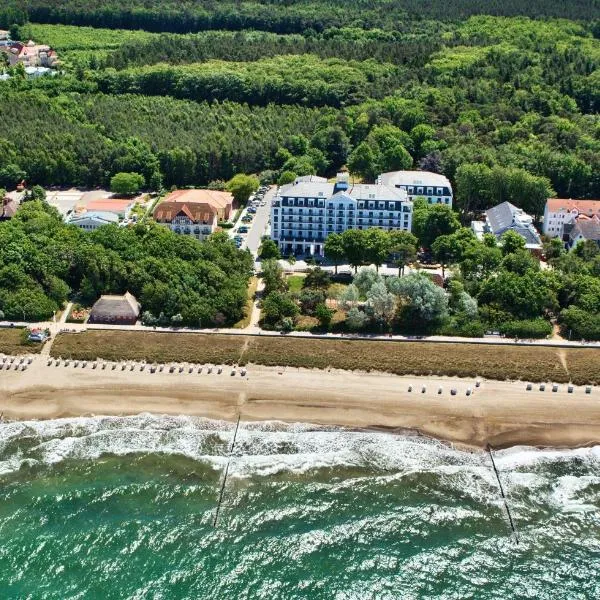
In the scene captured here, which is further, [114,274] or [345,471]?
[114,274]

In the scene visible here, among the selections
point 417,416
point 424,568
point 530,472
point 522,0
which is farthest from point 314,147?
point 522,0

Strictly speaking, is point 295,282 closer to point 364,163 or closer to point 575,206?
point 364,163

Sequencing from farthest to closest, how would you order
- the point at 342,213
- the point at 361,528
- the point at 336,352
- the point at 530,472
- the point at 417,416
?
the point at 342,213, the point at 336,352, the point at 417,416, the point at 530,472, the point at 361,528

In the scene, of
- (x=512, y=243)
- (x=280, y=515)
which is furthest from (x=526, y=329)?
(x=280, y=515)

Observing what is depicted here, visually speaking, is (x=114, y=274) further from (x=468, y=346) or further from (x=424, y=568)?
(x=424, y=568)

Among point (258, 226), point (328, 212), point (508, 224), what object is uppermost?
point (328, 212)

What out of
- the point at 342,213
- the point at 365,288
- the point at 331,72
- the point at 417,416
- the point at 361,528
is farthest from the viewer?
the point at 331,72
